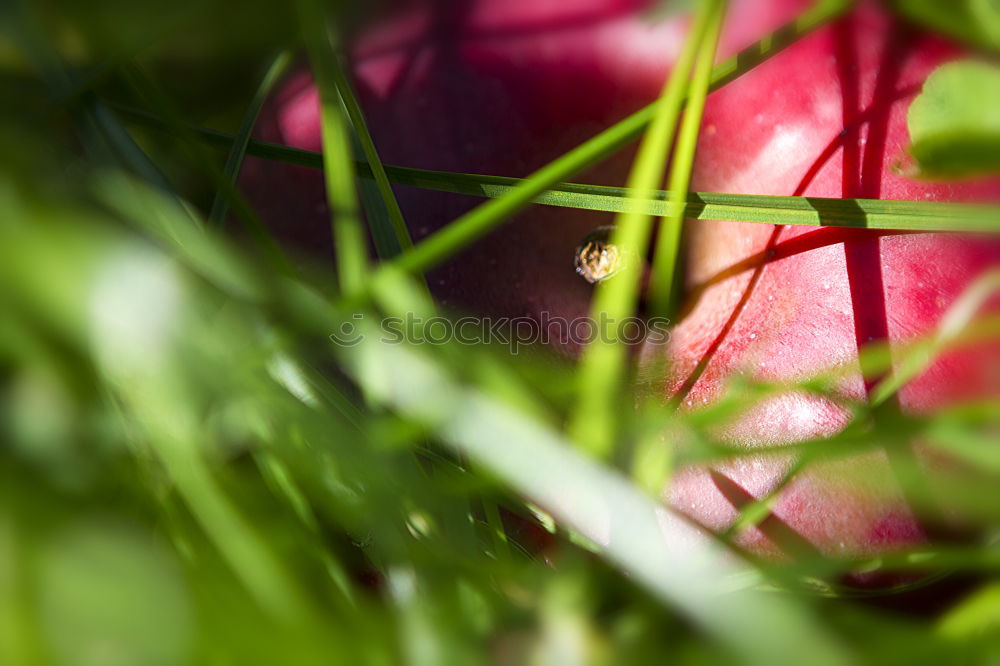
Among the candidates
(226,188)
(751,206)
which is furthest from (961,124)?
(226,188)

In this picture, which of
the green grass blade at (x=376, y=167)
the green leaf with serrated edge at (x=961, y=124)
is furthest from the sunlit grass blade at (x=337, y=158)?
the green leaf with serrated edge at (x=961, y=124)

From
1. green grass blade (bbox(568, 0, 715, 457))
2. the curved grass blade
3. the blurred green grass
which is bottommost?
the blurred green grass

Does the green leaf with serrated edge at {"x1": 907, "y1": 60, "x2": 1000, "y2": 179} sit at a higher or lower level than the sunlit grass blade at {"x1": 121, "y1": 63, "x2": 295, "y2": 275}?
higher

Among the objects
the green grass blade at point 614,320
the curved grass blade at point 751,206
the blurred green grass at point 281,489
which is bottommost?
the blurred green grass at point 281,489

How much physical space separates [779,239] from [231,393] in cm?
19

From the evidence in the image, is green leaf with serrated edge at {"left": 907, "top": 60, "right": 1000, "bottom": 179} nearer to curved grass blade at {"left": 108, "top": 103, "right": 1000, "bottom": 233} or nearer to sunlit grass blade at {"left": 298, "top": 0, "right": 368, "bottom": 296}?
curved grass blade at {"left": 108, "top": 103, "right": 1000, "bottom": 233}

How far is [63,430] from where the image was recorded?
0.11m

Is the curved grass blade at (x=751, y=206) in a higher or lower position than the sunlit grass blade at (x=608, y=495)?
higher

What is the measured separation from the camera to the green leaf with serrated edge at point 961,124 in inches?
6.0

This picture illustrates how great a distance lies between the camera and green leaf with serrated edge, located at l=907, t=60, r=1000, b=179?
15cm

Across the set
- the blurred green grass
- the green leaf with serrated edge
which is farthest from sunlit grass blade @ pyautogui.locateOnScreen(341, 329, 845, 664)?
the green leaf with serrated edge

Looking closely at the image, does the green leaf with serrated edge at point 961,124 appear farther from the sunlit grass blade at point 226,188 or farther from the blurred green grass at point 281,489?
the sunlit grass blade at point 226,188

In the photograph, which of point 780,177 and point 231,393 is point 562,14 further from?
point 231,393

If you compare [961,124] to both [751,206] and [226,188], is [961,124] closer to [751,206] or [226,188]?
[751,206]
